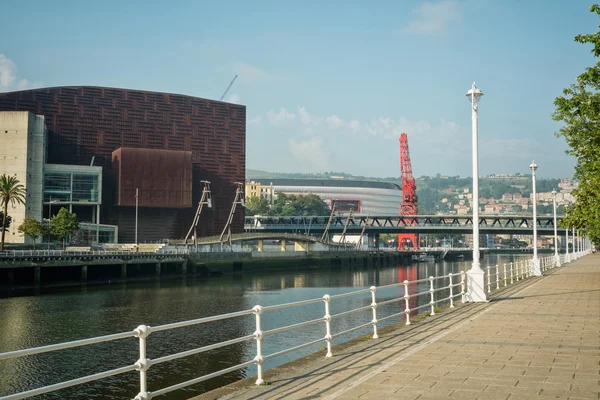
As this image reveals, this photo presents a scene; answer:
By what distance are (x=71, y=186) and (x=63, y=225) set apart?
60.7 feet

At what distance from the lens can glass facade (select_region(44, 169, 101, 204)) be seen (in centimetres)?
10488

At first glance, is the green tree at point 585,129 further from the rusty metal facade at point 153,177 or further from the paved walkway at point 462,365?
the rusty metal facade at point 153,177

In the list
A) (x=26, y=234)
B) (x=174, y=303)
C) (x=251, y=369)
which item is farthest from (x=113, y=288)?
(x=251, y=369)

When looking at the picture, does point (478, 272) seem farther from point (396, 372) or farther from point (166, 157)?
point (166, 157)

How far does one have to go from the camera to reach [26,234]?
8762 cm

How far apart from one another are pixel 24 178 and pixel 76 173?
9214mm

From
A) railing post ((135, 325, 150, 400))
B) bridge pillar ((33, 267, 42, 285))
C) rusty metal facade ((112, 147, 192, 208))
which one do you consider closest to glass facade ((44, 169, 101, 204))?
rusty metal facade ((112, 147, 192, 208))

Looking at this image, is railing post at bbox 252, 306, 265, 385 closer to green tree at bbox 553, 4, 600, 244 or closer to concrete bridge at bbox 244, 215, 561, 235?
green tree at bbox 553, 4, 600, 244

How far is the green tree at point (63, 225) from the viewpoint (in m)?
89.2

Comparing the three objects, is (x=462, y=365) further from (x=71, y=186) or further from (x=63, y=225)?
(x=71, y=186)

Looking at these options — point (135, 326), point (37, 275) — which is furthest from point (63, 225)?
point (135, 326)

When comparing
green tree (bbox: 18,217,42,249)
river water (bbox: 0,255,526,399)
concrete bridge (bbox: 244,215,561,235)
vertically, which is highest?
concrete bridge (bbox: 244,215,561,235)

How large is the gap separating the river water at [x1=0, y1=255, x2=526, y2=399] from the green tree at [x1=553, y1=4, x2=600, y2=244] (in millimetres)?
12106

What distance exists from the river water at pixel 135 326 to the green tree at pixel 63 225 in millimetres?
29704
